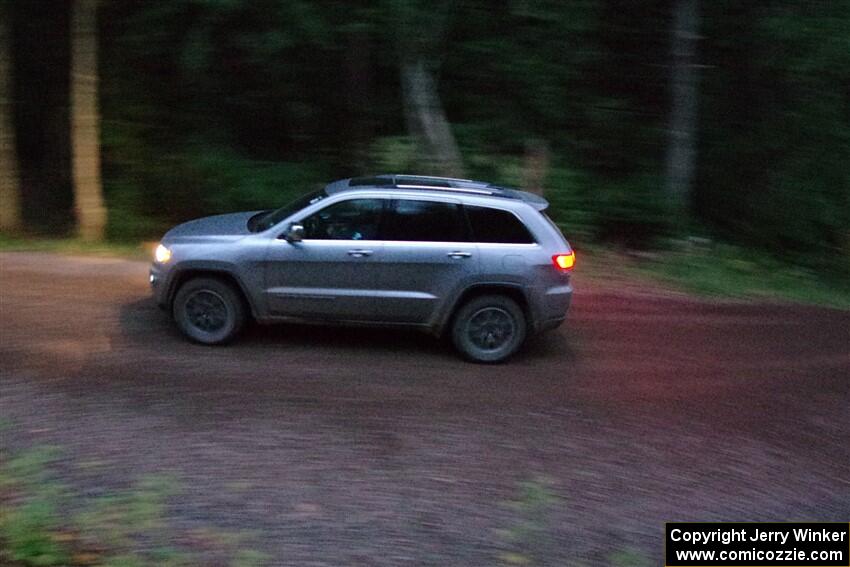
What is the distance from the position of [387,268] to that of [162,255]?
2147 mm

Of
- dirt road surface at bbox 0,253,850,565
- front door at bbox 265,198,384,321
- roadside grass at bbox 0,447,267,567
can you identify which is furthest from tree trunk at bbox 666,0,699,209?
roadside grass at bbox 0,447,267,567

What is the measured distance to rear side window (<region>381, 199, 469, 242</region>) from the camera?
8469 millimetres

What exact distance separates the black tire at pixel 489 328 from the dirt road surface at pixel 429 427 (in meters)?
0.21

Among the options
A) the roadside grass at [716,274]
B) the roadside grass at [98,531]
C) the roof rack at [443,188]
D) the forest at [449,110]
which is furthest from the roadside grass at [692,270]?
the roadside grass at [98,531]

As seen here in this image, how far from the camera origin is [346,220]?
8500 millimetres

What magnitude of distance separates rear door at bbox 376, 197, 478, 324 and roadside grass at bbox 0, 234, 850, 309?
159 inches

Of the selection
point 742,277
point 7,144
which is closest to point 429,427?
point 742,277

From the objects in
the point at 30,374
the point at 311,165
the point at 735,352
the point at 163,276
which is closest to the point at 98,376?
the point at 30,374

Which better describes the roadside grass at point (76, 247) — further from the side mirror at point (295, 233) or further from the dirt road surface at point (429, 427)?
the side mirror at point (295, 233)

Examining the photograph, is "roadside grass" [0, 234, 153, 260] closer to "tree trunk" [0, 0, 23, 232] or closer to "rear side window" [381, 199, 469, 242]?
"tree trunk" [0, 0, 23, 232]

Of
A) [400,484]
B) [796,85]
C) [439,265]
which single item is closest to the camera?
[400,484]

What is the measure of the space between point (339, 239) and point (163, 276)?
171 cm

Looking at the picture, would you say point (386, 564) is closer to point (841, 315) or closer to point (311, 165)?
point (841, 315)

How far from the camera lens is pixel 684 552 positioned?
5.32 m
